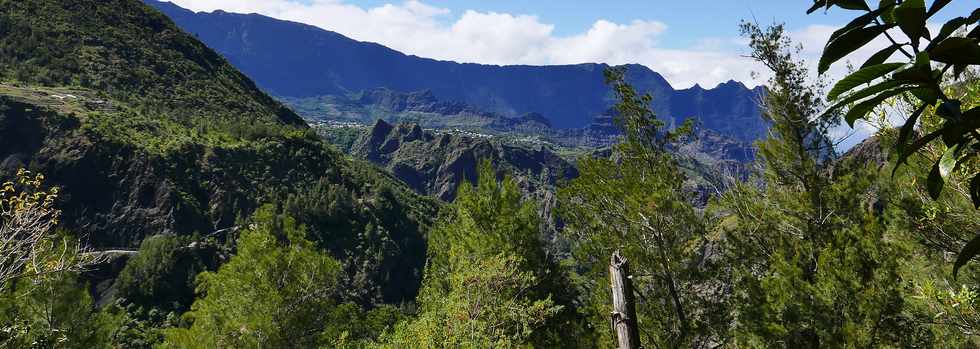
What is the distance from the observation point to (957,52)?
1.03 m

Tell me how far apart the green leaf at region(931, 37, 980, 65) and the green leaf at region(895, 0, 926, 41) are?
0.05 m

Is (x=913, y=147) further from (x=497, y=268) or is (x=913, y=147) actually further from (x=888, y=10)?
(x=497, y=268)

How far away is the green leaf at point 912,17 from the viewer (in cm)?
100

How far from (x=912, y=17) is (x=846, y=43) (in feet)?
0.50


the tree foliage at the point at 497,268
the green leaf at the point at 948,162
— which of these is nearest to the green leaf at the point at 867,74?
the green leaf at the point at 948,162

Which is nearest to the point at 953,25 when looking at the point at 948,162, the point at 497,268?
the point at 948,162

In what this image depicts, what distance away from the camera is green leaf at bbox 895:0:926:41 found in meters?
1.00

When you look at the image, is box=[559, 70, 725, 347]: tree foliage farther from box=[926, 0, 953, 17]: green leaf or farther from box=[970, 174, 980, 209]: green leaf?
box=[926, 0, 953, 17]: green leaf

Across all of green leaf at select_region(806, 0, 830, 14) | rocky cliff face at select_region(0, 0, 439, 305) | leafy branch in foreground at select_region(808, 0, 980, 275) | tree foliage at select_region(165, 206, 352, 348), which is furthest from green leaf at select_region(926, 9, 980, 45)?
rocky cliff face at select_region(0, 0, 439, 305)

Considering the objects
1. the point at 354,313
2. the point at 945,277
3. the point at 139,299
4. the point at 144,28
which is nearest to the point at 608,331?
the point at 945,277

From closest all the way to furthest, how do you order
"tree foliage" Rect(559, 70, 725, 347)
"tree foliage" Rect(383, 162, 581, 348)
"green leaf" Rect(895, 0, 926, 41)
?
"green leaf" Rect(895, 0, 926, 41), "tree foliage" Rect(383, 162, 581, 348), "tree foliage" Rect(559, 70, 725, 347)

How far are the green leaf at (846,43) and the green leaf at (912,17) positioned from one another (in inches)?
2.7

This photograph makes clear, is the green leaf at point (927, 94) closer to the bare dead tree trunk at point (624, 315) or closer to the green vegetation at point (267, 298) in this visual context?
the bare dead tree trunk at point (624, 315)

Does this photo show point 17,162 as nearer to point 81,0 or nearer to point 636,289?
point 81,0
